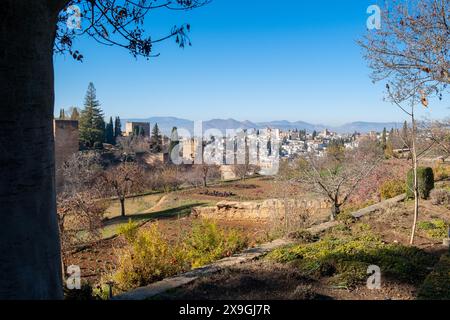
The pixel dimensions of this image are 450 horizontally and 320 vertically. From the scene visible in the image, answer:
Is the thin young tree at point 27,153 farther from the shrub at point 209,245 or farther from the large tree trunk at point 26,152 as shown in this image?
the shrub at point 209,245

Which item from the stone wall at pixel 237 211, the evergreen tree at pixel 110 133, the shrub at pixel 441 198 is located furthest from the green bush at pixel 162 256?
the evergreen tree at pixel 110 133

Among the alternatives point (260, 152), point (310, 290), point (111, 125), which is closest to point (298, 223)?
point (310, 290)

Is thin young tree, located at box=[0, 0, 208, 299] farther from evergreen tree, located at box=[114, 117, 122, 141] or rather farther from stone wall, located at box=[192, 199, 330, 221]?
evergreen tree, located at box=[114, 117, 122, 141]

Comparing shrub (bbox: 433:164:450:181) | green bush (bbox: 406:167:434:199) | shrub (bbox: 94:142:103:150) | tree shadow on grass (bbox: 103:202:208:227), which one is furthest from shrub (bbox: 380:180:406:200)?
shrub (bbox: 94:142:103:150)

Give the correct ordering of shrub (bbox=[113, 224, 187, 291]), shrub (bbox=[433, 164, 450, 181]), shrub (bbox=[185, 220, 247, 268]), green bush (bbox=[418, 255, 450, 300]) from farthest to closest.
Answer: shrub (bbox=[433, 164, 450, 181]) < shrub (bbox=[185, 220, 247, 268]) < shrub (bbox=[113, 224, 187, 291]) < green bush (bbox=[418, 255, 450, 300])

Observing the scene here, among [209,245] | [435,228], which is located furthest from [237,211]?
[209,245]

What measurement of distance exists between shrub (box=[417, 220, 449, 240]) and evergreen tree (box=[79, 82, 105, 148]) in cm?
4027

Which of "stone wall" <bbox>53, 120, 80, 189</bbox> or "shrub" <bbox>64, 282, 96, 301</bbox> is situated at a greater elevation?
"stone wall" <bbox>53, 120, 80, 189</bbox>

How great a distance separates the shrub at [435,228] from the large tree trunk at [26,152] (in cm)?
755

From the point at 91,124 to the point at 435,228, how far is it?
4236 cm

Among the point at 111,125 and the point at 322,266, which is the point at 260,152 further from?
the point at 322,266

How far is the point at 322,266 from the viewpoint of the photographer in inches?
200

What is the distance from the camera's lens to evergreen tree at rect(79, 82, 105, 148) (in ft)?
144
